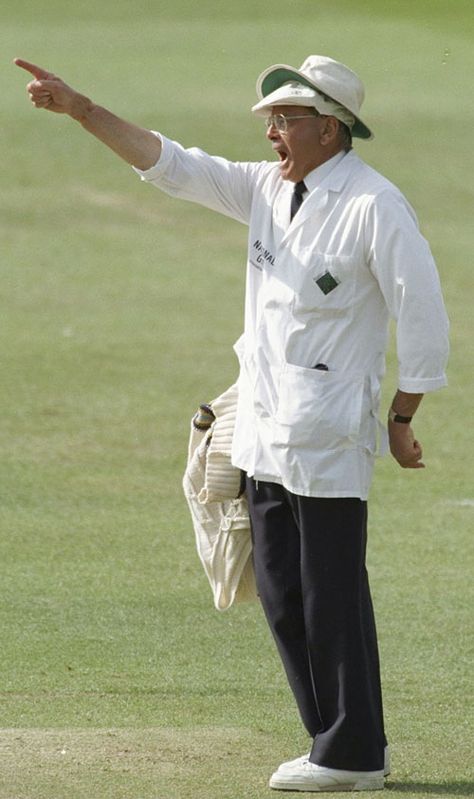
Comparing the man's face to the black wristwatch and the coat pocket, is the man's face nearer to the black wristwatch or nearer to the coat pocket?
the coat pocket

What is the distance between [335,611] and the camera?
480cm

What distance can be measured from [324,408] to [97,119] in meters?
1.10

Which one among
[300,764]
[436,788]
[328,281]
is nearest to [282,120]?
[328,281]

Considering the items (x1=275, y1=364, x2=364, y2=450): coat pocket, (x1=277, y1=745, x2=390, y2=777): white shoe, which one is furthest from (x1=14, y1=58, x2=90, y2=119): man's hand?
(x1=277, y1=745, x2=390, y2=777): white shoe

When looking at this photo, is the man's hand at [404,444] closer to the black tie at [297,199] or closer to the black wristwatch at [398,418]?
the black wristwatch at [398,418]

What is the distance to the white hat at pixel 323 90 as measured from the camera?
187 inches

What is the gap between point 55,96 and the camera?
16.2 ft

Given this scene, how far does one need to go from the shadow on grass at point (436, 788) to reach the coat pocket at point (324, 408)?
99 centimetres

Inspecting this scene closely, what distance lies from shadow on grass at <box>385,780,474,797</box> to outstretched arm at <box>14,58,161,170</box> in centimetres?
Answer: 194

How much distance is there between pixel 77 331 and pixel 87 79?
1353 cm

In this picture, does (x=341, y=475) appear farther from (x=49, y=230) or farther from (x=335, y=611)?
(x=49, y=230)

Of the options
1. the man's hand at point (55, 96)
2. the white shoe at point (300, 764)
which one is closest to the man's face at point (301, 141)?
the man's hand at point (55, 96)

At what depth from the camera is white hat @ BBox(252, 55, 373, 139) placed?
15.6 feet

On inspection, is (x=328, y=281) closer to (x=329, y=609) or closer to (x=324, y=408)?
(x=324, y=408)
